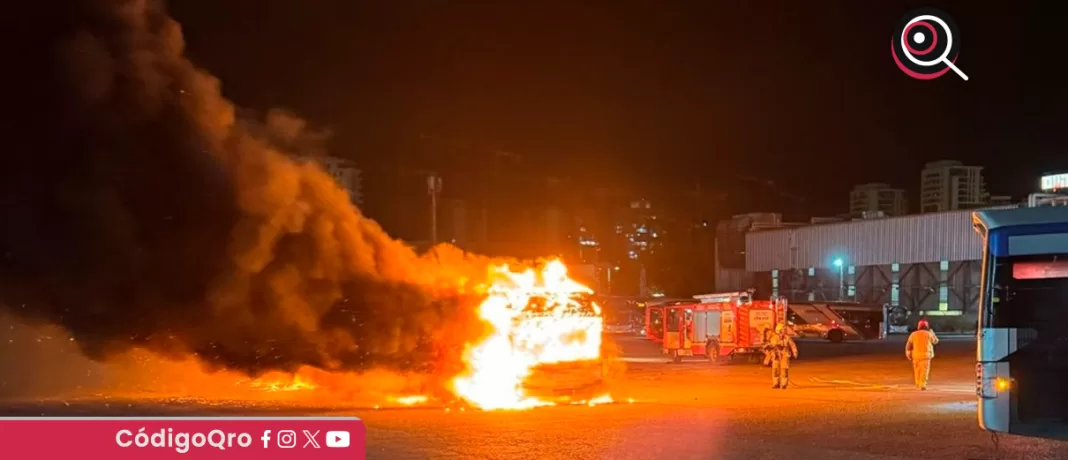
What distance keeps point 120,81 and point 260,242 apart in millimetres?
3331

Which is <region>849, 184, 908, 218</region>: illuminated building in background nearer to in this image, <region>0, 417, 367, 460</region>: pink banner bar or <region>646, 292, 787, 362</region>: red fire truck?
<region>646, 292, 787, 362</region>: red fire truck

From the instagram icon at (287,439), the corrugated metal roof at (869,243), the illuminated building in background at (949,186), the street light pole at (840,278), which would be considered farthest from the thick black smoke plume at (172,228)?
the illuminated building in background at (949,186)

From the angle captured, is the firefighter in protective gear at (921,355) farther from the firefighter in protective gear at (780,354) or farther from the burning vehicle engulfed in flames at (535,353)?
the burning vehicle engulfed in flames at (535,353)

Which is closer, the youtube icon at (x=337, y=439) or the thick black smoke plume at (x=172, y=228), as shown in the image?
the youtube icon at (x=337, y=439)

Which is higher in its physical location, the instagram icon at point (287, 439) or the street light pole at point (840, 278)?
the street light pole at point (840, 278)

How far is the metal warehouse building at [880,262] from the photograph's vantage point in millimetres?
57938

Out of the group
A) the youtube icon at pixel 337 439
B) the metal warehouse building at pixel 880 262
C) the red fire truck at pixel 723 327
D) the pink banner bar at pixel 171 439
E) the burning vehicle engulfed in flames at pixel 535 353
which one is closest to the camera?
the pink banner bar at pixel 171 439

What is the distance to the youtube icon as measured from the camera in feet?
28.0

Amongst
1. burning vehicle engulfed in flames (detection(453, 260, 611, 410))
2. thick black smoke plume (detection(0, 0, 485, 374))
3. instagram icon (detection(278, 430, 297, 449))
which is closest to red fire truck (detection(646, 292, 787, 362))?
burning vehicle engulfed in flames (detection(453, 260, 611, 410))

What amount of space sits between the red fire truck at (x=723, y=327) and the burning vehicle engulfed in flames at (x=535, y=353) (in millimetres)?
15071

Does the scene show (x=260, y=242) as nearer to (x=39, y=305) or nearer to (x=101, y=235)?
(x=101, y=235)

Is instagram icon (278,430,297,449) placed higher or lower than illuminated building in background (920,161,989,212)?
lower

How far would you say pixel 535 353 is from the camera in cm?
1680

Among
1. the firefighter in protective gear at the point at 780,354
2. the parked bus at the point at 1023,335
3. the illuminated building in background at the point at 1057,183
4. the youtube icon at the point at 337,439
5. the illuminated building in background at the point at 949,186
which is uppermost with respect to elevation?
the illuminated building in background at the point at 949,186
